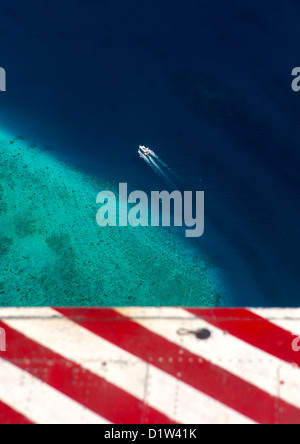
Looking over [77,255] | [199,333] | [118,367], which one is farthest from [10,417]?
[77,255]

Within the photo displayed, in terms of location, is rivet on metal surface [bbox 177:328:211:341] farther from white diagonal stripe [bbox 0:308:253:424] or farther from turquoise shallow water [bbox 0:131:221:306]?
turquoise shallow water [bbox 0:131:221:306]

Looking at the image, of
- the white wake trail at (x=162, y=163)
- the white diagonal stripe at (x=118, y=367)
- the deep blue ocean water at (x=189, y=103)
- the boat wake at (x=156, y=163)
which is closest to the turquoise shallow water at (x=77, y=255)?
the deep blue ocean water at (x=189, y=103)

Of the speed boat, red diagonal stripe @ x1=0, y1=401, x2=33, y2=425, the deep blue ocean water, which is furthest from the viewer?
the speed boat

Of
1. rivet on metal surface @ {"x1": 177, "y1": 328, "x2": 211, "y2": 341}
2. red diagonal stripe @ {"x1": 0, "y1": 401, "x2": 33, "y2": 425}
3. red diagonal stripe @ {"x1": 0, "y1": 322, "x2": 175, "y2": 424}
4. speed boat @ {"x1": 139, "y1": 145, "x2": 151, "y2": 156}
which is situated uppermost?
speed boat @ {"x1": 139, "y1": 145, "x2": 151, "y2": 156}

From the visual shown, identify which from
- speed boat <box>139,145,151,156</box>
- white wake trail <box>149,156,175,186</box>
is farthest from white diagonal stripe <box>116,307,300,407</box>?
speed boat <box>139,145,151,156</box>

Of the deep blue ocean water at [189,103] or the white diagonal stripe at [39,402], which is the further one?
the deep blue ocean water at [189,103]

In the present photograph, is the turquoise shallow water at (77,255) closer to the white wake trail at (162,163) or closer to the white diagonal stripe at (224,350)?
the white wake trail at (162,163)
